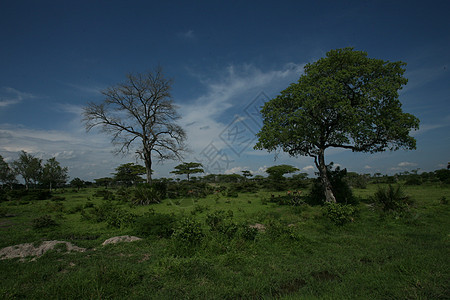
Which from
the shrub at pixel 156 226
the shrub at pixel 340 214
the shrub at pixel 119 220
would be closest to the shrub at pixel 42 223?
the shrub at pixel 119 220

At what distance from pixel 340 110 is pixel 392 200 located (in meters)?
5.57

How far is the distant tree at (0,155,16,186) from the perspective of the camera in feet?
146

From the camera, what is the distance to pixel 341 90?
40.4ft

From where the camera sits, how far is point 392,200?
427 inches

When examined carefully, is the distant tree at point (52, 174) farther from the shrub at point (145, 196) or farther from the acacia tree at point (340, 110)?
the acacia tree at point (340, 110)

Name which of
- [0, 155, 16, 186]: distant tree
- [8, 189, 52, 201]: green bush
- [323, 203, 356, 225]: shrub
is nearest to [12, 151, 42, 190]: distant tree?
[0, 155, 16, 186]: distant tree

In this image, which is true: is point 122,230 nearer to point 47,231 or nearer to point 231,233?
point 47,231

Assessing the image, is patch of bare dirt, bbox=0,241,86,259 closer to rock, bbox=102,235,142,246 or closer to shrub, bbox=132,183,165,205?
rock, bbox=102,235,142,246

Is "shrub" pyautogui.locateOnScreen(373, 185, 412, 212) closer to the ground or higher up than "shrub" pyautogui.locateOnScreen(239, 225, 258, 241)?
higher up

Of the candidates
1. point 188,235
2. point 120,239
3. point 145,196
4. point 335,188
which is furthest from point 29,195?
point 335,188

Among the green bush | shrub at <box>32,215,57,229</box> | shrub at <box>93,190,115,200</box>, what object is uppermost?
the green bush

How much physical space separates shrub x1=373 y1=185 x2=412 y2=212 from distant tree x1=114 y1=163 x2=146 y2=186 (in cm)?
4648

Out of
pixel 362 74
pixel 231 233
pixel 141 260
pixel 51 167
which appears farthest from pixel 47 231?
pixel 51 167

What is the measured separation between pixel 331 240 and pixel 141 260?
20.7 feet
